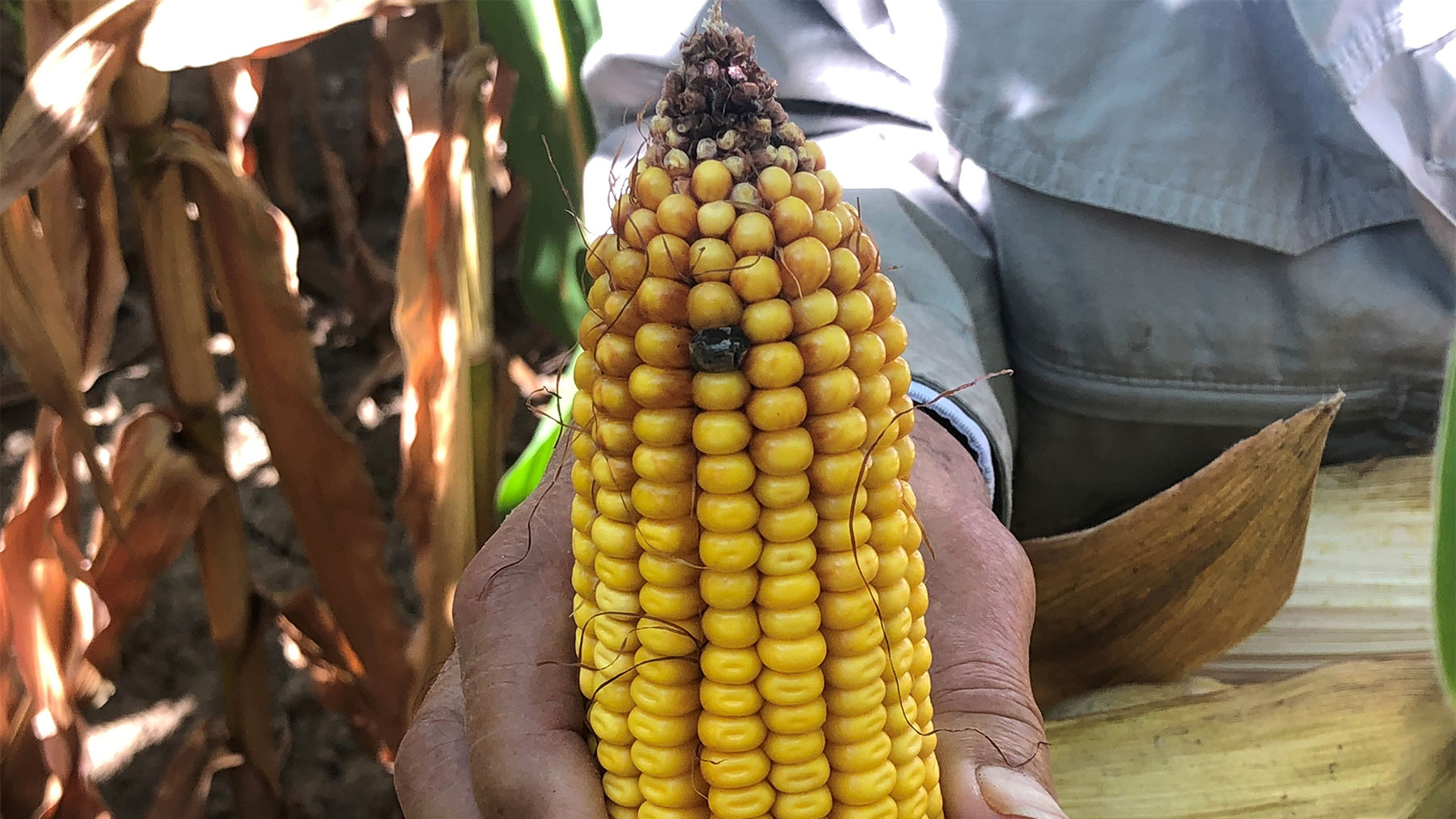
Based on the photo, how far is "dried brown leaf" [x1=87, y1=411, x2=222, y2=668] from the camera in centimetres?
71

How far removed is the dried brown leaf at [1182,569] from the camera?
64 cm

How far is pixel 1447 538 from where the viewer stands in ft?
0.87

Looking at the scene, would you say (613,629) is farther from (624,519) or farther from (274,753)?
(274,753)

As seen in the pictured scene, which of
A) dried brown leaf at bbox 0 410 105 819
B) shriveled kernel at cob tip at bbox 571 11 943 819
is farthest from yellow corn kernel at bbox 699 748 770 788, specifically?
dried brown leaf at bbox 0 410 105 819

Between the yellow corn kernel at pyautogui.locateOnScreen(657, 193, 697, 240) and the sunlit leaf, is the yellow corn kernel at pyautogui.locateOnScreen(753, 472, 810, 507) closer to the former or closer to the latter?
the yellow corn kernel at pyautogui.locateOnScreen(657, 193, 697, 240)

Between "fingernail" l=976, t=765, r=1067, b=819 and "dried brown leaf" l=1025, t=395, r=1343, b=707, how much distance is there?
0.26 meters

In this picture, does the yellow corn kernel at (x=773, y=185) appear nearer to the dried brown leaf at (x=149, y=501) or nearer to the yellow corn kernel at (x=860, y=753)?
the yellow corn kernel at (x=860, y=753)

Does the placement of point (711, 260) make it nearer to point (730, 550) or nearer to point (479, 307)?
point (730, 550)

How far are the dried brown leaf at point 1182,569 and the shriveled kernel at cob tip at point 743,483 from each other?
0.32m

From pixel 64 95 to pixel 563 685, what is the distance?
400 millimetres

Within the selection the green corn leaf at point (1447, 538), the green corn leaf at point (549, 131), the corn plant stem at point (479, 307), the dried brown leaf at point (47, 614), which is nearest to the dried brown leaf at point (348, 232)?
the green corn leaf at point (549, 131)

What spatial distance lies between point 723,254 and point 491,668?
0.23m

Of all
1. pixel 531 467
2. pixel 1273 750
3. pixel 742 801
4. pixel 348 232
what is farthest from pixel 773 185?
pixel 348 232

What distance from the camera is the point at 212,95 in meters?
0.94
